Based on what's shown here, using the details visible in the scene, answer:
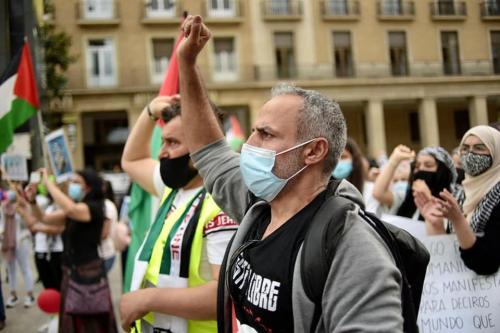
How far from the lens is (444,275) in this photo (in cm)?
268

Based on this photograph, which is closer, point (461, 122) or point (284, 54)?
point (461, 122)

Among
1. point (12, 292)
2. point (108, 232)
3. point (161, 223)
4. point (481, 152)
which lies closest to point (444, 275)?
point (481, 152)

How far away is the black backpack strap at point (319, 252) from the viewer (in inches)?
50.2

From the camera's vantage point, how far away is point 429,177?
322cm

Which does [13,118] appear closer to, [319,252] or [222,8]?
[319,252]

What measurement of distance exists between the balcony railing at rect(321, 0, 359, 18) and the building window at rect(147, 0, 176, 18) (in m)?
10.6

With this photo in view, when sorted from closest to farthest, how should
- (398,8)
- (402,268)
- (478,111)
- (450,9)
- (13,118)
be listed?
(402,268) < (478,111) < (450,9) < (13,118) < (398,8)

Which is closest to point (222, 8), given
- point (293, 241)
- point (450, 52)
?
point (450, 52)

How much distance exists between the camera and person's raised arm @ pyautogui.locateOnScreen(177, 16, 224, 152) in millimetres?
1925

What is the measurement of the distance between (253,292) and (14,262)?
691 cm

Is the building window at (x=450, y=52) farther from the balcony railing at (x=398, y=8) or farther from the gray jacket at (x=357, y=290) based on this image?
the gray jacket at (x=357, y=290)

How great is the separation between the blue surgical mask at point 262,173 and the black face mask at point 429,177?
193 centimetres

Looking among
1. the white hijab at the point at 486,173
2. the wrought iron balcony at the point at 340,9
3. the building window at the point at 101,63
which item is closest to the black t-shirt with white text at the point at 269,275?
the white hijab at the point at 486,173

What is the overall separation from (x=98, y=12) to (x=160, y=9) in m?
2.34
